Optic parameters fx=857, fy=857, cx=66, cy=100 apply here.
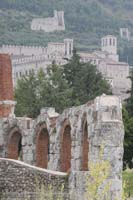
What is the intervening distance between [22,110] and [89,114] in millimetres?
33707

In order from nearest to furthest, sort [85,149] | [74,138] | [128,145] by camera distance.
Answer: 1. [85,149]
2. [74,138]
3. [128,145]

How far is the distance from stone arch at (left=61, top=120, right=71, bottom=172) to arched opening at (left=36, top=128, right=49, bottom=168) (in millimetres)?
1785

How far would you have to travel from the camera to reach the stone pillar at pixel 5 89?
35312 mm

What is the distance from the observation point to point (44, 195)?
20078 millimetres

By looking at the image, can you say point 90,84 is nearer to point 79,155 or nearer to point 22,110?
point 22,110

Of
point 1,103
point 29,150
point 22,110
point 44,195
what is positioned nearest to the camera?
point 44,195

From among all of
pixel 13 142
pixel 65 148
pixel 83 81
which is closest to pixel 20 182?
pixel 65 148

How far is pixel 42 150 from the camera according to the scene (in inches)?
1261

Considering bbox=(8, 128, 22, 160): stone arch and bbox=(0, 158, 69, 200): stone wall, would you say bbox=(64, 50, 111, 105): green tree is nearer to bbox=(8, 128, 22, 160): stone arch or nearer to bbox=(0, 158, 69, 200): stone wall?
bbox=(8, 128, 22, 160): stone arch

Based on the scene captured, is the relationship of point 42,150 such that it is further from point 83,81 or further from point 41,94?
point 83,81

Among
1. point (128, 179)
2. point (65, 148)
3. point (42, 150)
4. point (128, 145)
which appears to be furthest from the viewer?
point (128, 145)

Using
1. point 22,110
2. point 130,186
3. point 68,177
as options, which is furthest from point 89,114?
point 22,110

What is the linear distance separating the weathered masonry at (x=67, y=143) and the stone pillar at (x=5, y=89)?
0.58 feet

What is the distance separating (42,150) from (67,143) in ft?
6.88
